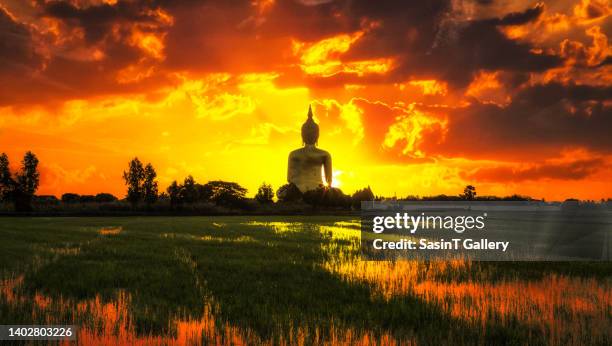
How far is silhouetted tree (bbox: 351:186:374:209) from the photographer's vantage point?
9688 cm

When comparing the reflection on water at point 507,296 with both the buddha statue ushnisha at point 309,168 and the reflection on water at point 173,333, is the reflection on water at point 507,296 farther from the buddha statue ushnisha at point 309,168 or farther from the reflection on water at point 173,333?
the buddha statue ushnisha at point 309,168

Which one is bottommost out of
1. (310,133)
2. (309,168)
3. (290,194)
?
(290,194)

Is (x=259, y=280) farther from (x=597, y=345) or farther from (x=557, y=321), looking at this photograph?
(x=597, y=345)

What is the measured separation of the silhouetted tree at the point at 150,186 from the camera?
92.6 meters

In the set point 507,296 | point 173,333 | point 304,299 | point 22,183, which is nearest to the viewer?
point 173,333

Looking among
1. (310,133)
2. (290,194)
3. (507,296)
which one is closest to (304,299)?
(507,296)

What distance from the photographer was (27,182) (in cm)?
8675

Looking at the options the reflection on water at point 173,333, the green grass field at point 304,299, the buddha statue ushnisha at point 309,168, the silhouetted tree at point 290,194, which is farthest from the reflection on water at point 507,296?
the buddha statue ushnisha at point 309,168

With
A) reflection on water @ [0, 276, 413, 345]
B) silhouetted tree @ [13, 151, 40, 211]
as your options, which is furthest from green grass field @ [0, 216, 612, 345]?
silhouetted tree @ [13, 151, 40, 211]

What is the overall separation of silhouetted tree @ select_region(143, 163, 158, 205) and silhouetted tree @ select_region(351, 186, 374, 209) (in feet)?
112

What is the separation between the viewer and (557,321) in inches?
359

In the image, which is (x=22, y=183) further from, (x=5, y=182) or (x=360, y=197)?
(x=360, y=197)

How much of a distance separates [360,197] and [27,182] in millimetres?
56831

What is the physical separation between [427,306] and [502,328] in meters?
1.86
